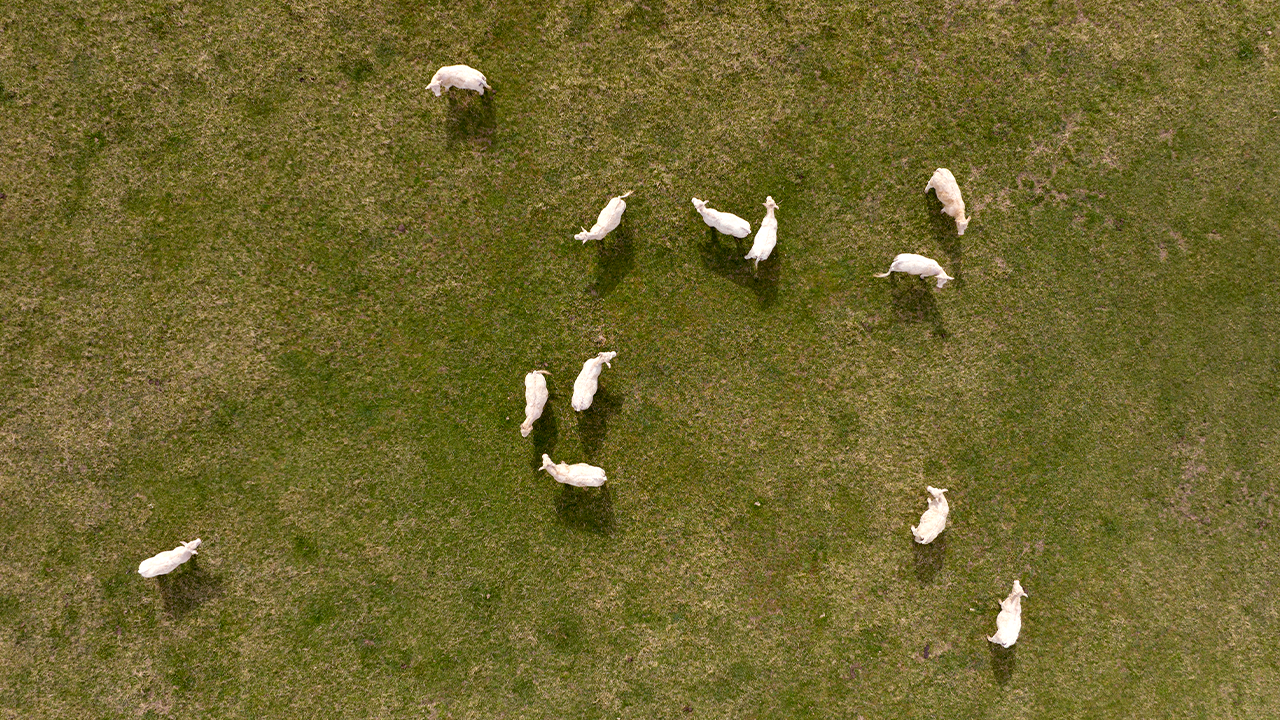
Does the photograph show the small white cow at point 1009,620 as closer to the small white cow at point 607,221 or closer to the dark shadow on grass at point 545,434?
the dark shadow on grass at point 545,434

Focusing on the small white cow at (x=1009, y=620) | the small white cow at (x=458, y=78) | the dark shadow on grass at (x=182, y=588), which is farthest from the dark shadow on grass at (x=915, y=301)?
the dark shadow on grass at (x=182, y=588)

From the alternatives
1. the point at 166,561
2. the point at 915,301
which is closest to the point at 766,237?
the point at 915,301

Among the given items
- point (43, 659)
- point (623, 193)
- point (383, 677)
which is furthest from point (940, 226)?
point (43, 659)

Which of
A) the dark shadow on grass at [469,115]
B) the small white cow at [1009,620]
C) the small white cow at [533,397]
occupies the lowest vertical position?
the small white cow at [1009,620]

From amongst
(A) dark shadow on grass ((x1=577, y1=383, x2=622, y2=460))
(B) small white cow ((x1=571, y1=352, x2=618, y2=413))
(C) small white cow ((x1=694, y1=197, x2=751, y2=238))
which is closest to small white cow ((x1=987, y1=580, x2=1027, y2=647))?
(A) dark shadow on grass ((x1=577, y1=383, x2=622, y2=460))

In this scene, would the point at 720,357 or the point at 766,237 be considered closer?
the point at 766,237

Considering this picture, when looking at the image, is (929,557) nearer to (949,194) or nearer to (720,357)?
(720,357)
